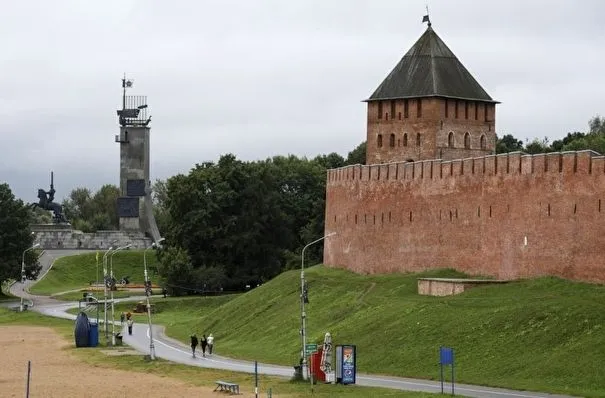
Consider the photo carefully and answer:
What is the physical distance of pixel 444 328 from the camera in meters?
48.2

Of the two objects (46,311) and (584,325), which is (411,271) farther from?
(46,311)

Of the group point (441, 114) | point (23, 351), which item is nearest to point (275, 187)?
point (441, 114)

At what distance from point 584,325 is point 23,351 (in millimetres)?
27099

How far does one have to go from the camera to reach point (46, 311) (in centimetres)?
8369

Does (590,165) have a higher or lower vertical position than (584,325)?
higher

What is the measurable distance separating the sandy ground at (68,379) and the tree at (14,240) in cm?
3022

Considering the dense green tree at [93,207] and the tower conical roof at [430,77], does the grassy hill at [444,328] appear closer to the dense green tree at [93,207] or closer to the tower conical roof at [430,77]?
the tower conical roof at [430,77]

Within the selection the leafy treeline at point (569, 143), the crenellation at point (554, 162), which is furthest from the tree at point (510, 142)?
the crenellation at point (554, 162)

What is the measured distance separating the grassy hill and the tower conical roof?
32.2 feet

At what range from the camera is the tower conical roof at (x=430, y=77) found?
Answer: 2724 inches

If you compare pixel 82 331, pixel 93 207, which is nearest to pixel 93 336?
pixel 82 331

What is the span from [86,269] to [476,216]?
2085 inches

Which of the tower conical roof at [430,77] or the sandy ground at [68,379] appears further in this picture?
the tower conical roof at [430,77]

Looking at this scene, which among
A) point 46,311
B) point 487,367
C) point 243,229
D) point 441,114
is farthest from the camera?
point 243,229
